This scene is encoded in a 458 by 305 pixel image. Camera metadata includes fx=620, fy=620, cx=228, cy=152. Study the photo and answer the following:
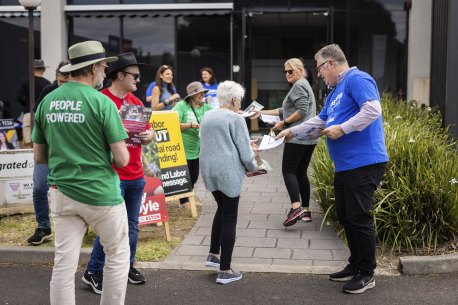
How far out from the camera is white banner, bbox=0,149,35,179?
755 cm

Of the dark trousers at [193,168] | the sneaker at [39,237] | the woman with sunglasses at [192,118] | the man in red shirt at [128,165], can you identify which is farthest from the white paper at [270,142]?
the sneaker at [39,237]

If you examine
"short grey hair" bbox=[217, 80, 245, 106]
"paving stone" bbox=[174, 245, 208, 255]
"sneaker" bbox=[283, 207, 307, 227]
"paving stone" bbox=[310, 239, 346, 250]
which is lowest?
"paving stone" bbox=[174, 245, 208, 255]

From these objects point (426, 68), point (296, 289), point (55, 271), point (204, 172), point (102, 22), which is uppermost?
point (102, 22)

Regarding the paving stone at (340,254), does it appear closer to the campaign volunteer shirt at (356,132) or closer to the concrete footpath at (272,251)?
the concrete footpath at (272,251)

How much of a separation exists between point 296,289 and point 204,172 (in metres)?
1.22

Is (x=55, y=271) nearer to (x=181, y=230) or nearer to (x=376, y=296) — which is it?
(x=376, y=296)

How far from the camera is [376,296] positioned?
4898mm

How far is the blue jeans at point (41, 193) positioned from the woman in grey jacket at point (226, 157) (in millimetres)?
1817

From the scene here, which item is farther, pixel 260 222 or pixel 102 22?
pixel 102 22

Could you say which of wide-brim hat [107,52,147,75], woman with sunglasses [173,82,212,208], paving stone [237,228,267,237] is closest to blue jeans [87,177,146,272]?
wide-brim hat [107,52,147,75]

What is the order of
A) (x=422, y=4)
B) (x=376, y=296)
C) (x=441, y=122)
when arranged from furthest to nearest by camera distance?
1. (x=422, y=4)
2. (x=441, y=122)
3. (x=376, y=296)

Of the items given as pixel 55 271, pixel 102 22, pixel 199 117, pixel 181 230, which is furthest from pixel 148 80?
pixel 55 271

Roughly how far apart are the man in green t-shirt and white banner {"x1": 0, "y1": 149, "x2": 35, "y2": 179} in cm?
385

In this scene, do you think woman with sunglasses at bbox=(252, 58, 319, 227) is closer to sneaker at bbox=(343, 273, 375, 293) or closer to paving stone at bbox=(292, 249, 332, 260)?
paving stone at bbox=(292, 249, 332, 260)
